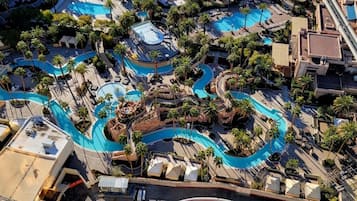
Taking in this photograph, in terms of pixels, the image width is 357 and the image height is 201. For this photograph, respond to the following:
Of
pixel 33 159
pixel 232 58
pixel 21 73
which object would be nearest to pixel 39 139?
pixel 33 159

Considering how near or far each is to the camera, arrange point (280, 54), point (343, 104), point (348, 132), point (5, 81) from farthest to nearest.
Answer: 1. point (280, 54)
2. point (5, 81)
3. point (343, 104)
4. point (348, 132)

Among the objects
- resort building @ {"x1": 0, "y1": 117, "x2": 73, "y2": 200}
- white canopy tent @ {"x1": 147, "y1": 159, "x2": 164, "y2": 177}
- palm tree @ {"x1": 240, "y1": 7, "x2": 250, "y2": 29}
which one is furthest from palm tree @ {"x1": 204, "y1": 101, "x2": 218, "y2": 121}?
palm tree @ {"x1": 240, "y1": 7, "x2": 250, "y2": 29}

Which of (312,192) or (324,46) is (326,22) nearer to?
(324,46)

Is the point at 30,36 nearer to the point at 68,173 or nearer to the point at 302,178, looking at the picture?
the point at 68,173

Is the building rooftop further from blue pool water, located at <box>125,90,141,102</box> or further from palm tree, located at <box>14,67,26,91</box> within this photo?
palm tree, located at <box>14,67,26,91</box>

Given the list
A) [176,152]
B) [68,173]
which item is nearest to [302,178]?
[176,152]

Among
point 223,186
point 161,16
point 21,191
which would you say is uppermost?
point 161,16
